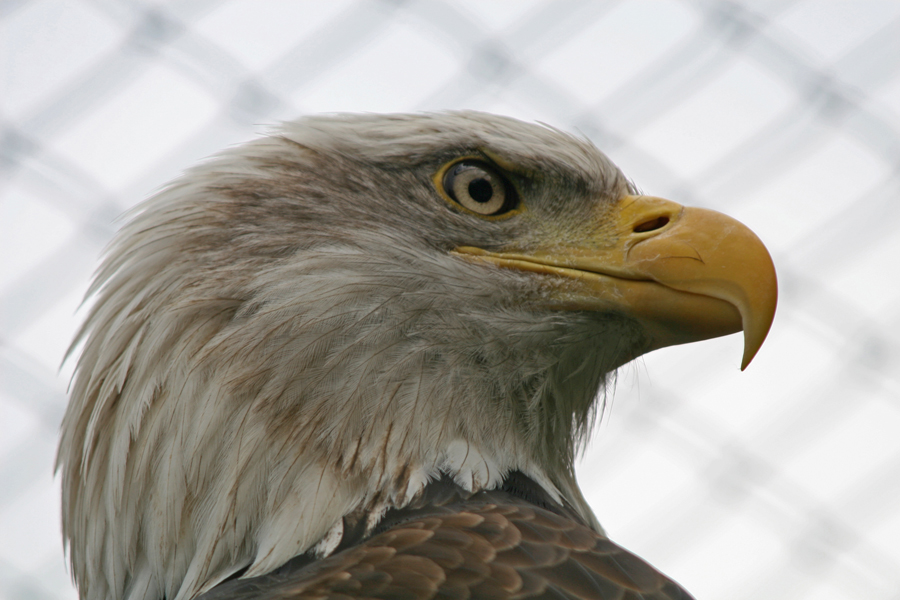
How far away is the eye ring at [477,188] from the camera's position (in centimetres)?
179

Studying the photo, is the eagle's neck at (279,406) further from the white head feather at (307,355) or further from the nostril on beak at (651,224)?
the nostril on beak at (651,224)

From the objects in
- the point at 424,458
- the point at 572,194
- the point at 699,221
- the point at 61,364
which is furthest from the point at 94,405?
the point at 699,221

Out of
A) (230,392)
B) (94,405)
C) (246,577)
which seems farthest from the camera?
(94,405)

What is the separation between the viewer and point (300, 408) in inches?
63.3

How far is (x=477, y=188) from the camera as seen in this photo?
1.80 meters

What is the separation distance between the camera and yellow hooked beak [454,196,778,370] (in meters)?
1.57

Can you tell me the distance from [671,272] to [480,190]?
0.43 meters

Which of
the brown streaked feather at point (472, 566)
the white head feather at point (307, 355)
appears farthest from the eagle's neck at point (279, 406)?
the brown streaked feather at point (472, 566)

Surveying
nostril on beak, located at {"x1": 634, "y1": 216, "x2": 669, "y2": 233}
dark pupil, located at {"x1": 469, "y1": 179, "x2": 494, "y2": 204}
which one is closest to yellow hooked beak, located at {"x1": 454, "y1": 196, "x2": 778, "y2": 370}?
nostril on beak, located at {"x1": 634, "y1": 216, "x2": 669, "y2": 233}

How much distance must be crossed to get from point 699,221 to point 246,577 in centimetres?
103

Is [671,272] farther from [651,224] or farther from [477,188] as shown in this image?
[477,188]

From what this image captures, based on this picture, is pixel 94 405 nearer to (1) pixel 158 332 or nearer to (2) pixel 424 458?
(1) pixel 158 332

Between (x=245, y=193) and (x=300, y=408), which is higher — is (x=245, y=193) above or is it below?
above

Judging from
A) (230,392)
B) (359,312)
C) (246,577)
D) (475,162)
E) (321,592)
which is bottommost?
(246,577)
